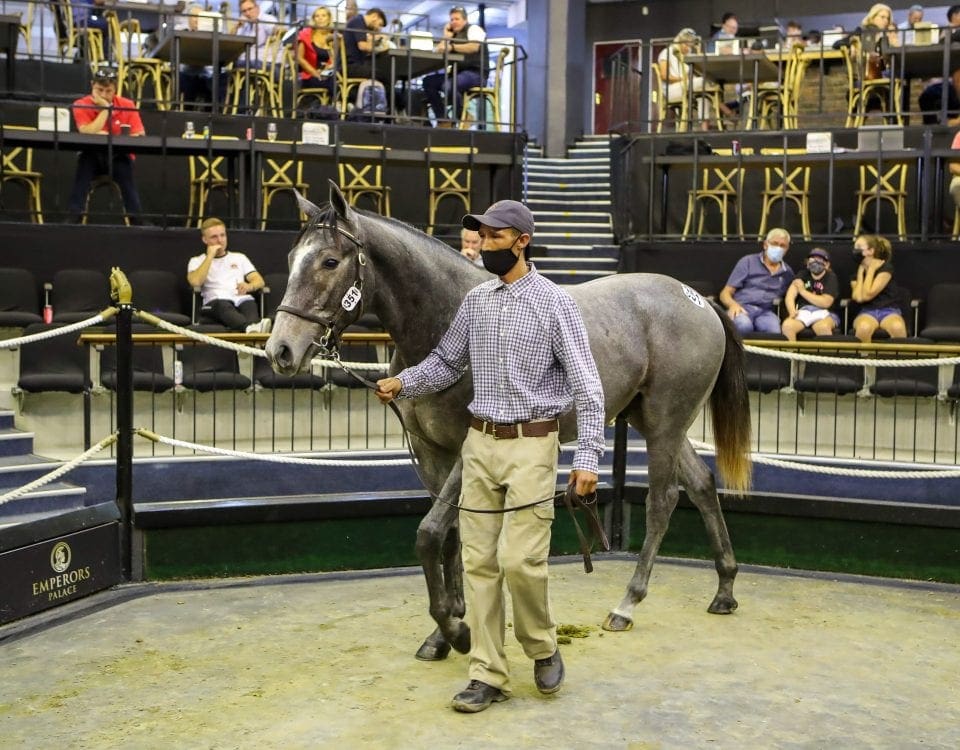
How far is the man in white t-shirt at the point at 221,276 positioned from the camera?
361 inches

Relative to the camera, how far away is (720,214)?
12.4 m

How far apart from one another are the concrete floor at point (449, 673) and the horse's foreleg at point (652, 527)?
0.40 ft

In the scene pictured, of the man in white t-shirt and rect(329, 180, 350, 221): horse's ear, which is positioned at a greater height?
rect(329, 180, 350, 221): horse's ear

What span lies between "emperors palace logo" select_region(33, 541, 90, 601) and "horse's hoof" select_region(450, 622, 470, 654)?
199 centimetres

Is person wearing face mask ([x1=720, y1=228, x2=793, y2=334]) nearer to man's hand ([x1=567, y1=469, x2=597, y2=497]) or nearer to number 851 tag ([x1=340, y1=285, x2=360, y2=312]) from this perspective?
number 851 tag ([x1=340, y1=285, x2=360, y2=312])

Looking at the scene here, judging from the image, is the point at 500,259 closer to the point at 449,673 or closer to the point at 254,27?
the point at 449,673

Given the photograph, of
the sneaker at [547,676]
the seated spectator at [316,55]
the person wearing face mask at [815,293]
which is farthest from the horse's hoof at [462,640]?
the seated spectator at [316,55]

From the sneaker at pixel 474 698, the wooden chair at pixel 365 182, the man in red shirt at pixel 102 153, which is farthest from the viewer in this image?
the wooden chair at pixel 365 182

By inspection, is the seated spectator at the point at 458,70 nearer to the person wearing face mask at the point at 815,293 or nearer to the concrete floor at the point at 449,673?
the person wearing face mask at the point at 815,293

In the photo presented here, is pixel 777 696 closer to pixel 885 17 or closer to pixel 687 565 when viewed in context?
pixel 687 565

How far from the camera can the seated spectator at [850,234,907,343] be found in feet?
30.1

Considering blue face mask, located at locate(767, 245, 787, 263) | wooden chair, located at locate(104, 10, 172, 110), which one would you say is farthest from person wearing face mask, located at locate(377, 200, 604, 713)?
wooden chair, located at locate(104, 10, 172, 110)

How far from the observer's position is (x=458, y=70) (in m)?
13.6

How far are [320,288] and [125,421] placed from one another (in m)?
2.11
